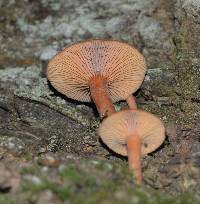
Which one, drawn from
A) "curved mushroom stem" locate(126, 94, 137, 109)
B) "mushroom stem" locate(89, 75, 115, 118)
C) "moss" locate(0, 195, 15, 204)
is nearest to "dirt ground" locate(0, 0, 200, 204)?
"moss" locate(0, 195, 15, 204)

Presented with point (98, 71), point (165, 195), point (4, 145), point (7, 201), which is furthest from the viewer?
point (98, 71)

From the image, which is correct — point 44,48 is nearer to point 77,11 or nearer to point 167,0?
point 77,11

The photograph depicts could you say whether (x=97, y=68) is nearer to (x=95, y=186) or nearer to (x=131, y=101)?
(x=131, y=101)

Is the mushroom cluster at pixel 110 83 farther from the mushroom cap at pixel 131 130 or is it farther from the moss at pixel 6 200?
the moss at pixel 6 200

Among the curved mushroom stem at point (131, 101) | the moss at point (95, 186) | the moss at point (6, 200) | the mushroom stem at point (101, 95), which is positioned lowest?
the moss at point (6, 200)

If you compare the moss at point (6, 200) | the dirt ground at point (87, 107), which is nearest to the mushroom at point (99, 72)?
the dirt ground at point (87, 107)

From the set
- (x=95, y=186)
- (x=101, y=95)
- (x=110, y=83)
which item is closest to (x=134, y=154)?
(x=95, y=186)

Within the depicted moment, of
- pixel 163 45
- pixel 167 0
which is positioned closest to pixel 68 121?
pixel 163 45
